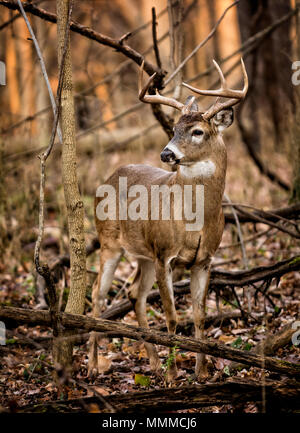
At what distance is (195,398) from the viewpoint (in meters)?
3.62

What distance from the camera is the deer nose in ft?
15.1

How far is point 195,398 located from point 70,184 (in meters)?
1.84

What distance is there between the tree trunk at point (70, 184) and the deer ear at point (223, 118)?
1.30m

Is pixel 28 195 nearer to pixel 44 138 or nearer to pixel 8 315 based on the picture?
pixel 44 138

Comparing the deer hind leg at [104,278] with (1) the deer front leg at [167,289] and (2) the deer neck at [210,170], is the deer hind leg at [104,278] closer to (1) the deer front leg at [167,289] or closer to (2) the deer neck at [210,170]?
(1) the deer front leg at [167,289]

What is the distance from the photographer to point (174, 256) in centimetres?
485

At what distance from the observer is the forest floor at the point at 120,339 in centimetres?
443

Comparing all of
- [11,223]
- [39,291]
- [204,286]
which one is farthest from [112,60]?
[204,286]

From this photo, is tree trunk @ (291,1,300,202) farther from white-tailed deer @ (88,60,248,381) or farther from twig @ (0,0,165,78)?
white-tailed deer @ (88,60,248,381)

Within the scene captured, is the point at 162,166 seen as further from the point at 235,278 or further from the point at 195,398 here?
the point at 195,398

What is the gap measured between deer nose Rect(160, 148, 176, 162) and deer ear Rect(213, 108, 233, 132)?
1.76ft

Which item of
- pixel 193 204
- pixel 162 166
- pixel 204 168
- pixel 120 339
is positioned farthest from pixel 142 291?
pixel 162 166

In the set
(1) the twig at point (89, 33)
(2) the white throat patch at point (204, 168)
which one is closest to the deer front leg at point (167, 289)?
(2) the white throat patch at point (204, 168)
